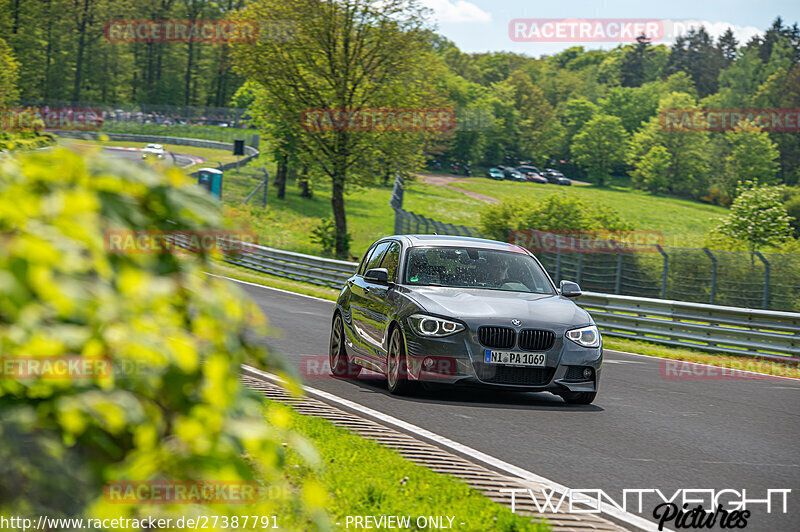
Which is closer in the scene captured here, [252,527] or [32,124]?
[252,527]

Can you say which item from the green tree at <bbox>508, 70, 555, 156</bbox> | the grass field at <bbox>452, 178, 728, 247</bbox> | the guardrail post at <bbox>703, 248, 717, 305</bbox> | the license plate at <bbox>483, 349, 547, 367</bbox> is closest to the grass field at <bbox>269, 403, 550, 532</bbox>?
the license plate at <bbox>483, 349, 547, 367</bbox>

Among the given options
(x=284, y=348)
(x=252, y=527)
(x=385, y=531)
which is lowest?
(x=284, y=348)

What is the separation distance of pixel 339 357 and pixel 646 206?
97.9 m

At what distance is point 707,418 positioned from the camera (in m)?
9.87

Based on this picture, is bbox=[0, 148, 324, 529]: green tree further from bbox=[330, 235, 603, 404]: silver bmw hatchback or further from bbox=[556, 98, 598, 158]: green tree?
bbox=[556, 98, 598, 158]: green tree

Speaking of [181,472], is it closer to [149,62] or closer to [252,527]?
[252,527]

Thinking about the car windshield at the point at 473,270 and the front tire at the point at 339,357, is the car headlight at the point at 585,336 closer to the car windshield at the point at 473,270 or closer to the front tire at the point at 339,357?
the car windshield at the point at 473,270

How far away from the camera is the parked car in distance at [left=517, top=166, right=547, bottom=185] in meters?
128

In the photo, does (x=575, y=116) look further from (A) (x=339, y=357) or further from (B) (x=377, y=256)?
(A) (x=339, y=357)

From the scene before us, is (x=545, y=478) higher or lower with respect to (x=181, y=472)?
lower

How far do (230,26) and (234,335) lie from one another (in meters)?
42.5

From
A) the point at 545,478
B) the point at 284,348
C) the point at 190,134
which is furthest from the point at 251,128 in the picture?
the point at 545,478

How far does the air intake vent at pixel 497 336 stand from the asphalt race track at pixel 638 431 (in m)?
0.65

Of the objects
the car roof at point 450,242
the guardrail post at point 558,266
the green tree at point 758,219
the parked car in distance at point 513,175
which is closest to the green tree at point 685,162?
the parked car in distance at point 513,175
